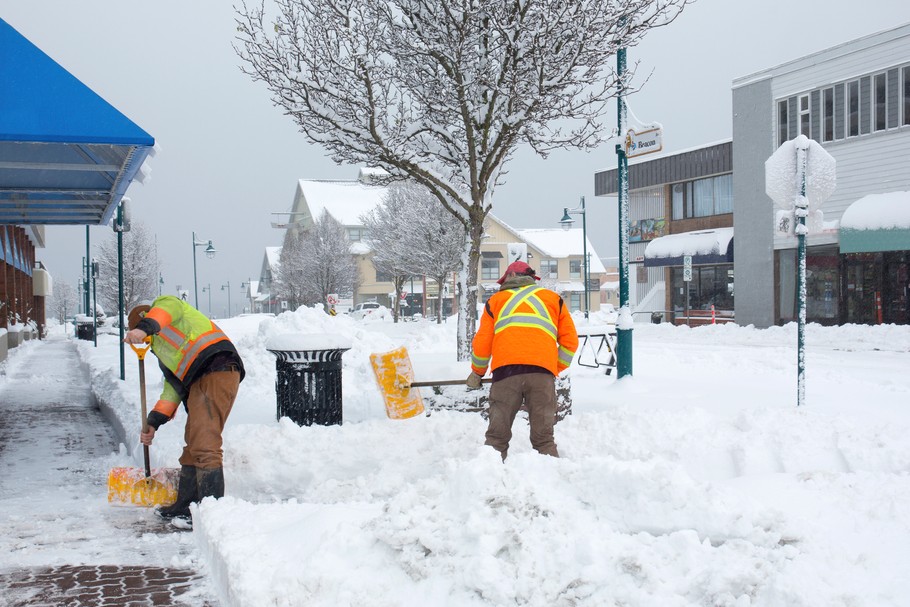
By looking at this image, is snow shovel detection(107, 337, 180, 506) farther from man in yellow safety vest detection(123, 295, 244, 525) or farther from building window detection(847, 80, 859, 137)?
building window detection(847, 80, 859, 137)

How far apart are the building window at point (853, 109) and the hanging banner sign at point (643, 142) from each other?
15.2m

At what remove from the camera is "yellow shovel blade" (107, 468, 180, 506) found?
534 centimetres

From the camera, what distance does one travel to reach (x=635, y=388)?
32.4ft

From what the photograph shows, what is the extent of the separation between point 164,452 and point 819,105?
73.9 feet

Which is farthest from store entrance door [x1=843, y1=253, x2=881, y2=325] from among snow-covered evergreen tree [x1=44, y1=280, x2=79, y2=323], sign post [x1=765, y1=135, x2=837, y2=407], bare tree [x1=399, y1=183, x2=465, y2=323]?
snow-covered evergreen tree [x1=44, y1=280, x2=79, y2=323]

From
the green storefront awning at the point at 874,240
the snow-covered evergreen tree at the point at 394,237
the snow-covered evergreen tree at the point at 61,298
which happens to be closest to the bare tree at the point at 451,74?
the green storefront awning at the point at 874,240

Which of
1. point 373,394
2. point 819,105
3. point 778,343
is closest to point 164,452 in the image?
point 373,394

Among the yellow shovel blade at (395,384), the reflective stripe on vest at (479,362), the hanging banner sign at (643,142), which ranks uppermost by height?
the hanging banner sign at (643,142)

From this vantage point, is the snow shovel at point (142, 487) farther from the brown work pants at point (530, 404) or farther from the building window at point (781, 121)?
the building window at point (781, 121)

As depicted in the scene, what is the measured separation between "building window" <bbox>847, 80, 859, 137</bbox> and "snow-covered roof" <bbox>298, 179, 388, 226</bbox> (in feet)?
150

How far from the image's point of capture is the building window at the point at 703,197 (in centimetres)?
3181

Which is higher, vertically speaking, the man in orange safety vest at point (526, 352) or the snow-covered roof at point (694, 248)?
the snow-covered roof at point (694, 248)

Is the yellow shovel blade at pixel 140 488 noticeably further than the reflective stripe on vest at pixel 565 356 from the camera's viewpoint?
No

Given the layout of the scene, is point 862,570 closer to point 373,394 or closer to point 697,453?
point 697,453
